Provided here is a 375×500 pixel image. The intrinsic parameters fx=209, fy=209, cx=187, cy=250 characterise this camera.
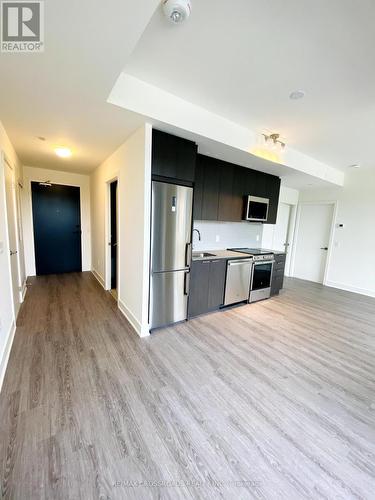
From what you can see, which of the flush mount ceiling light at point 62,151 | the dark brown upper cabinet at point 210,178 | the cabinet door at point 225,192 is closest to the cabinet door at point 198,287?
the dark brown upper cabinet at point 210,178

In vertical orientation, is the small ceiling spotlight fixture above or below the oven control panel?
above

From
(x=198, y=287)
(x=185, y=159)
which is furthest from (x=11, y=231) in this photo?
(x=198, y=287)

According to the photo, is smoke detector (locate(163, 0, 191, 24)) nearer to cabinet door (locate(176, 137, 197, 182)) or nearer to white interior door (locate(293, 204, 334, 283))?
cabinet door (locate(176, 137, 197, 182))

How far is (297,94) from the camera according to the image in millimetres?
2115

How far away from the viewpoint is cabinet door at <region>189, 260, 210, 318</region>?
3023 mm

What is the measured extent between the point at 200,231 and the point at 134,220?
1.44 metres

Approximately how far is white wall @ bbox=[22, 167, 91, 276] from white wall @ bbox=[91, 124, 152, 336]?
196cm

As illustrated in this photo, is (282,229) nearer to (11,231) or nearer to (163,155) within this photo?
(163,155)

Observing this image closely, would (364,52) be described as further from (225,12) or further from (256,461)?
(256,461)

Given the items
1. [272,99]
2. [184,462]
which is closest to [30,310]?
[184,462]

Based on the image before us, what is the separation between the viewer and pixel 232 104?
7.77ft

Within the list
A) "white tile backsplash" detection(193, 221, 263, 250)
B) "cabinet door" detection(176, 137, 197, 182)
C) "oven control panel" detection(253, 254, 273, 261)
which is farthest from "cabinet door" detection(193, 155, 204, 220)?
"oven control panel" detection(253, 254, 273, 261)

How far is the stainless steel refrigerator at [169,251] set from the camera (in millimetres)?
2557

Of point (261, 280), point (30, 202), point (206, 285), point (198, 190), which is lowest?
point (261, 280)
